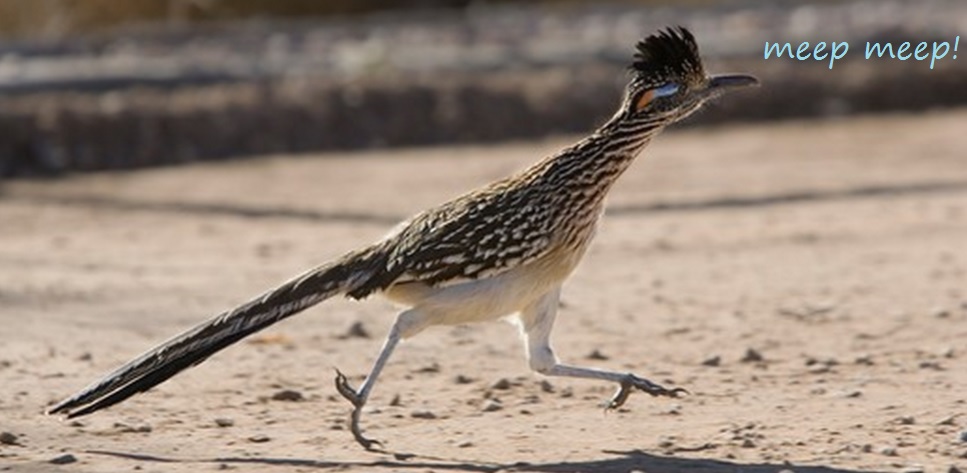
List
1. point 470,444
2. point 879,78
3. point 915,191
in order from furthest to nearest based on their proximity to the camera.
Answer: point 879,78 → point 915,191 → point 470,444

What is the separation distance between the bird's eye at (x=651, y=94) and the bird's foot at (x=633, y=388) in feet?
3.14

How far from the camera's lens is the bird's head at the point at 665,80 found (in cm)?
801

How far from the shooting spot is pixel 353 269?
801 centimetres

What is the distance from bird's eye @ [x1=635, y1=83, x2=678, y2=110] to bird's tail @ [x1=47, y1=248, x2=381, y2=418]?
1071 millimetres

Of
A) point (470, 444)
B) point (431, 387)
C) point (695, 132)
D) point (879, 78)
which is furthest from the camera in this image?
point (879, 78)

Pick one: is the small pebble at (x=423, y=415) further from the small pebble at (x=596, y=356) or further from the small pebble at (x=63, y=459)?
the small pebble at (x=596, y=356)

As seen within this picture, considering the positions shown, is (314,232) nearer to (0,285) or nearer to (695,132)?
(0,285)

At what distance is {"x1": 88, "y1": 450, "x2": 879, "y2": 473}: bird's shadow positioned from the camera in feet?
24.2

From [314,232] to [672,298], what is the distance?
400 centimetres

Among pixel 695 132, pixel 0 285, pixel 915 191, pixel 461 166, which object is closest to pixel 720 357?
pixel 0 285

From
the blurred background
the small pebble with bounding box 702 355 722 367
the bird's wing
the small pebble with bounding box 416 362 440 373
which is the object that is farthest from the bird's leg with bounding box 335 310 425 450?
the blurred background

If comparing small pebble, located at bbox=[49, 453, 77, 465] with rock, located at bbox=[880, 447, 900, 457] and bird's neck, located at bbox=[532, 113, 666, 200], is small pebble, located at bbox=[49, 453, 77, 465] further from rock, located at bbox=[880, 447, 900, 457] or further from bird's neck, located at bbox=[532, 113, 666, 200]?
rock, located at bbox=[880, 447, 900, 457]

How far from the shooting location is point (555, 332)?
10.7 meters

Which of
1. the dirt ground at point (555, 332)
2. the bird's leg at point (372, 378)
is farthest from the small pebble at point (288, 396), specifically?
the bird's leg at point (372, 378)
